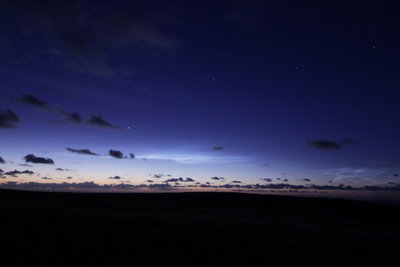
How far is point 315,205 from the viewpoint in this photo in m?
88.4

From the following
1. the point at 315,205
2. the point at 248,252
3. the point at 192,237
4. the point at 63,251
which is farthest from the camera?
the point at 315,205

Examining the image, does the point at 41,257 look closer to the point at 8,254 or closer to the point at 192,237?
the point at 8,254

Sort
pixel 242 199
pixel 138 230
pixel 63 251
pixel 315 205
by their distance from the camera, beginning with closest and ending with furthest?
pixel 63 251 < pixel 138 230 < pixel 315 205 < pixel 242 199

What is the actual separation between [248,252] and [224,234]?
6.16 meters

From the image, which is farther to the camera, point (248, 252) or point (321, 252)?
point (321, 252)

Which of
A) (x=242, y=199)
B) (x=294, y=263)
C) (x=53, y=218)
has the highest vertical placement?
(x=242, y=199)

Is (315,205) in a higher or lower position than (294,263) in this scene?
higher

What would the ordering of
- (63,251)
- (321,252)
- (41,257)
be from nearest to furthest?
(41,257) < (63,251) < (321,252)

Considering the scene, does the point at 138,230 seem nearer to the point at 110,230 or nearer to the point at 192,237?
the point at 110,230

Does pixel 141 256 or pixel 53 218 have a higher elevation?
pixel 53 218

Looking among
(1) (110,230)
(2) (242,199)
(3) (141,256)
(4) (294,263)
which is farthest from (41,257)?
(2) (242,199)

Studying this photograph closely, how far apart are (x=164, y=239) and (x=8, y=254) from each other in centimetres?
846

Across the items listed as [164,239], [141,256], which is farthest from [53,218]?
[141,256]

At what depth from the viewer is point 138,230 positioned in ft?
71.4
